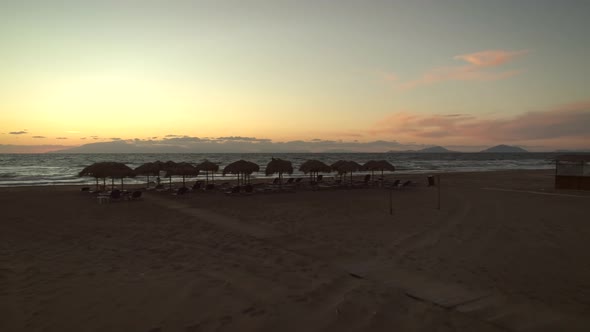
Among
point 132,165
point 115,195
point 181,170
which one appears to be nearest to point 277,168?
point 181,170

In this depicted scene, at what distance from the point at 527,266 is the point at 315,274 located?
11.7 ft

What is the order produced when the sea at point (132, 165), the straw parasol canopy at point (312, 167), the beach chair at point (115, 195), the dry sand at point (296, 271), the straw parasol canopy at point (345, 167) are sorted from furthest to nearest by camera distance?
1. the sea at point (132, 165)
2. the straw parasol canopy at point (345, 167)
3. the straw parasol canopy at point (312, 167)
4. the beach chair at point (115, 195)
5. the dry sand at point (296, 271)

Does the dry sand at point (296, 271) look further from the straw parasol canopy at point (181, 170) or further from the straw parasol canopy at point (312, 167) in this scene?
the straw parasol canopy at point (312, 167)

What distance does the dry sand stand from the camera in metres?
4.20

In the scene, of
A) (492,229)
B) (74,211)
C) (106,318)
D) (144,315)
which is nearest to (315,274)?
(144,315)

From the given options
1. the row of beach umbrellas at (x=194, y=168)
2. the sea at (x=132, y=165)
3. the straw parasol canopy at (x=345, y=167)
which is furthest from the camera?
the sea at (x=132, y=165)

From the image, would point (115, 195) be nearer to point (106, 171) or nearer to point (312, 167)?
point (106, 171)

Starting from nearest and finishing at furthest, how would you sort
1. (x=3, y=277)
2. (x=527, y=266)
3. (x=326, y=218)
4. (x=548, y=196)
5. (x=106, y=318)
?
(x=106, y=318)
(x=3, y=277)
(x=527, y=266)
(x=326, y=218)
(x=548, y=196)

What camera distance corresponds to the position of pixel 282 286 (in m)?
5.19

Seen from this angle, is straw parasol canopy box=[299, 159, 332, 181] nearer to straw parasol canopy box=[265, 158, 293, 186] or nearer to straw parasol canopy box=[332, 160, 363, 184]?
straw parasol canopy box=[332, 160, 363, 184]

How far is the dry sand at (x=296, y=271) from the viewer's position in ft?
13.8

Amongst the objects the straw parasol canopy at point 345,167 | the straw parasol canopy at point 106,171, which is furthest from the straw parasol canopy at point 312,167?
the straw parasol canopy at point 106,171

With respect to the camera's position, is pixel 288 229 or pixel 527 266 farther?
pixel 288 229

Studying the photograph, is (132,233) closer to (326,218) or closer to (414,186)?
(326,218)
